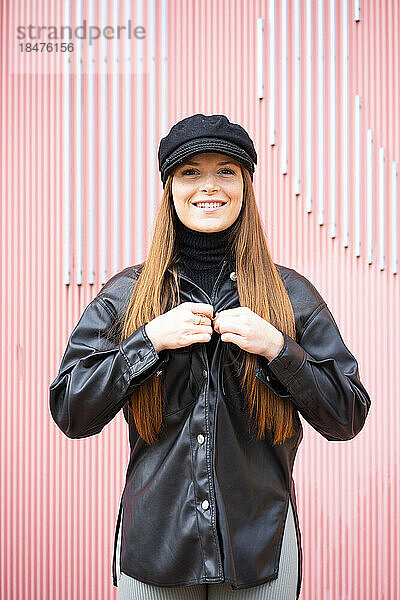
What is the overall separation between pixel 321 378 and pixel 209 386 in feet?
0.62

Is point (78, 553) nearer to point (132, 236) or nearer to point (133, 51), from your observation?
point (132, 236)

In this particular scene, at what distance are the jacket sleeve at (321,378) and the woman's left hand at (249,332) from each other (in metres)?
0.02

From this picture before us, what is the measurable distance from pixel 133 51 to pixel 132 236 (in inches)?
24.0

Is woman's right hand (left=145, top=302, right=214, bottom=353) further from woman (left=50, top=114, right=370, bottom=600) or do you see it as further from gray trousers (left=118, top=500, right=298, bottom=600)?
gray trousers (left=118, top=500, right=298, bottom=600)

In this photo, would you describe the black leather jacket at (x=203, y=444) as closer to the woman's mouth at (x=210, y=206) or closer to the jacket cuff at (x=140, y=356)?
the jacket cuff at (x=140, y=356)

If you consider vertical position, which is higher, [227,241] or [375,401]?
[227,241]

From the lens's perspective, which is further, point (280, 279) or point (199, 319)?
point (280, 279)

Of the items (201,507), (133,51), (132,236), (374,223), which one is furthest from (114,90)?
(201,507)

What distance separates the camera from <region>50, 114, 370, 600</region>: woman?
1296 mm

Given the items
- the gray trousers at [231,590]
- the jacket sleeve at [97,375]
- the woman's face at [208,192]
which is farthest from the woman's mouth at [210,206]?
the gray trousers at [231,590]

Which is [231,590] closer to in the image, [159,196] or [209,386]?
[209,386]

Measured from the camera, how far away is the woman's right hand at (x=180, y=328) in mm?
1270

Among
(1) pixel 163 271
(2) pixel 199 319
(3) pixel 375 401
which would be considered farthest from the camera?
(3) pixel 375 401

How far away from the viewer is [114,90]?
262 centimetres
